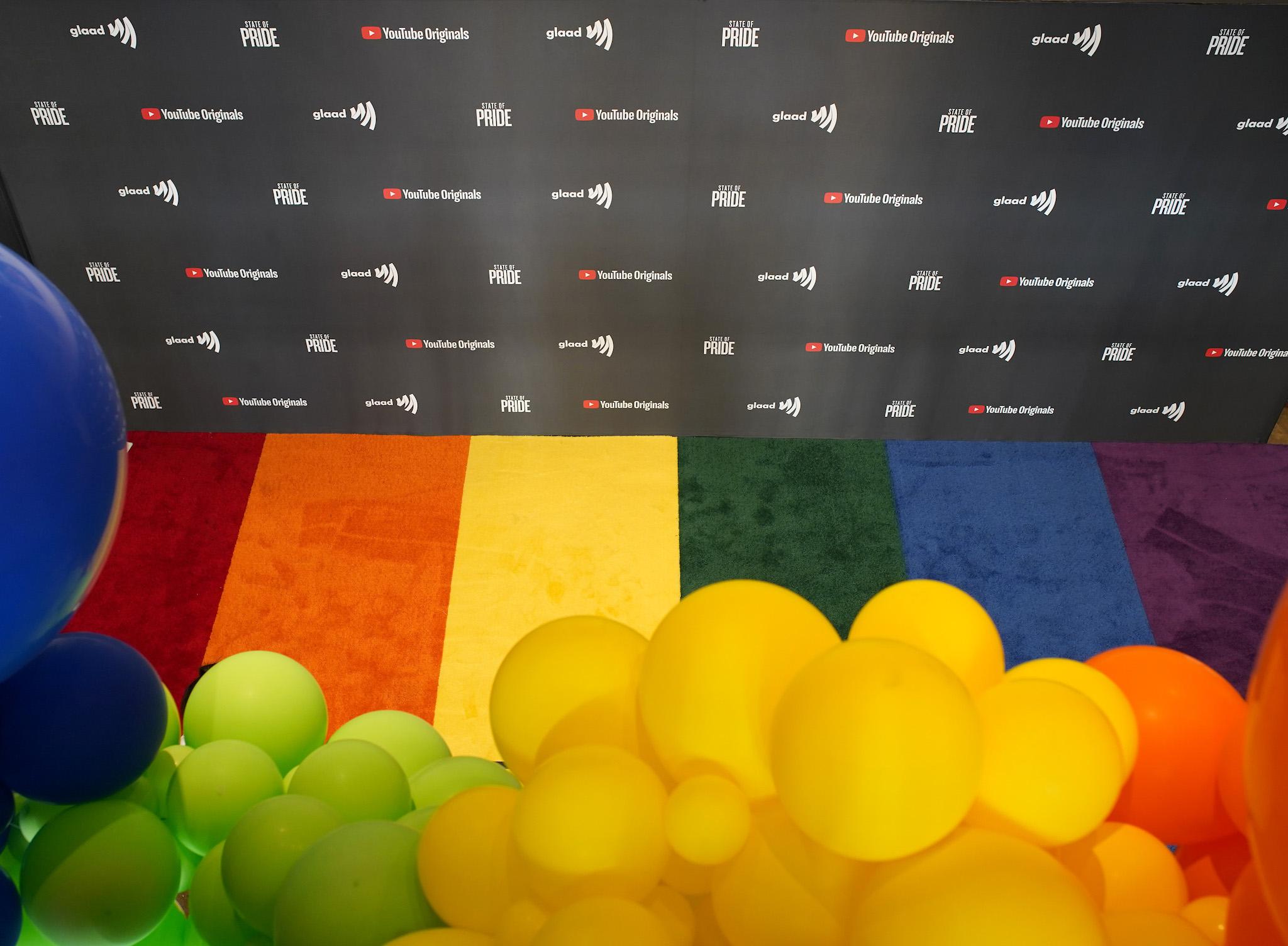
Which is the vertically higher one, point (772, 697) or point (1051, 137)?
point (772, 697)

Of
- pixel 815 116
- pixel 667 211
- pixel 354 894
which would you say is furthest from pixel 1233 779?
pixel 667 211

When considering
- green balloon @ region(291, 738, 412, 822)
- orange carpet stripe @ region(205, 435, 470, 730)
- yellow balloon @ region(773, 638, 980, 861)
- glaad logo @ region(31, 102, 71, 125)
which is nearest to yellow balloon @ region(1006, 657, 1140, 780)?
yellow balloon @ region(773, 638, 980, 861)

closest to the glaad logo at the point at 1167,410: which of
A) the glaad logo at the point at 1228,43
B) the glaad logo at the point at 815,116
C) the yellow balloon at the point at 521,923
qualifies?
the glaad logo at the point at 1228,43

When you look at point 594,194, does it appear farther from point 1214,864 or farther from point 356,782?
point 1214,864

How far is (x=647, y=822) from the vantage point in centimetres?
102

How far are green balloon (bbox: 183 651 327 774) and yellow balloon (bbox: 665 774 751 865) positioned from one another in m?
1.01

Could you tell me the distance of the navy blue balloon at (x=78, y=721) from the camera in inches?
49.6

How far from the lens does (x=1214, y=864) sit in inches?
47.3

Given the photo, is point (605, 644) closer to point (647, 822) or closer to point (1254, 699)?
point (647, 822)

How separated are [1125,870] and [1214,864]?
0.67 ft

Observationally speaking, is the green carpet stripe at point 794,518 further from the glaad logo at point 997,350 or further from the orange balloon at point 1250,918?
the orange balloon at point 1250,918

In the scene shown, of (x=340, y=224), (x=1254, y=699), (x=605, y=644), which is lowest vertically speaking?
(x=340, y=224)

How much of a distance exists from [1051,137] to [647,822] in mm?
3172

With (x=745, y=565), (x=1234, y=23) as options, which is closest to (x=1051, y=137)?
(x=1234, y=23)
